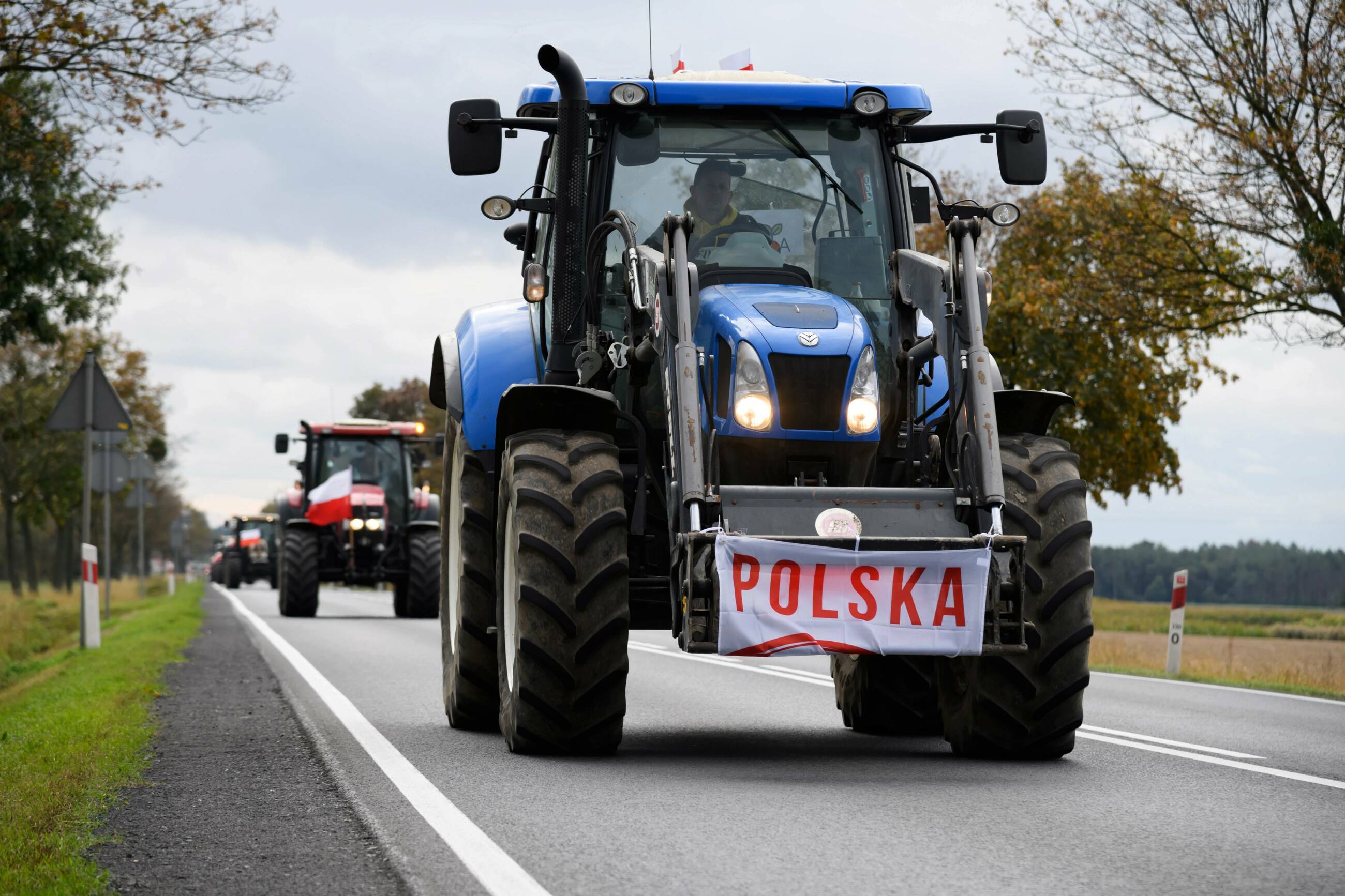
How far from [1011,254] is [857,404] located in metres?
28.1

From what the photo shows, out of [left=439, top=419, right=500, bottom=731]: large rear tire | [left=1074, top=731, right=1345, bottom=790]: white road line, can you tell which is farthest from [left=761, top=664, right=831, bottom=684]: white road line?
[left=439, top=419, right=500, bottom=731]: large rear tire

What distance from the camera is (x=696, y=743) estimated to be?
28.3 feet

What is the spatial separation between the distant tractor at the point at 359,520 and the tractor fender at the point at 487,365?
16.4 m

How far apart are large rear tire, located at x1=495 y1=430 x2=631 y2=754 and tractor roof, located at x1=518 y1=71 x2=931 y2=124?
1.99 meters

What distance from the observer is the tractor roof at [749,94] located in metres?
8.55

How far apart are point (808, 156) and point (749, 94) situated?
0.42 metres

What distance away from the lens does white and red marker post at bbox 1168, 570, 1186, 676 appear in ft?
51.0

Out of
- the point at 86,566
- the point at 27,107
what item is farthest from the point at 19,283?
the point at 86,566

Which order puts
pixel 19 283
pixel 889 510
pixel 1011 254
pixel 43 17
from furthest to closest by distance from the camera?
pixel 1011 254
pixel 19 283
pixel 43 17
pixel 889 510

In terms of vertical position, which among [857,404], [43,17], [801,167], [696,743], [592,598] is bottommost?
[696,743]

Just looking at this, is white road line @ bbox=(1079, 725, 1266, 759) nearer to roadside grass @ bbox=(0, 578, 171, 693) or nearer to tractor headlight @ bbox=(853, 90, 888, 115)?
tractor headlight @ bbox=(853, 90, 888, 115)

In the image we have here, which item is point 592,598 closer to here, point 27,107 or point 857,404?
point 857,404

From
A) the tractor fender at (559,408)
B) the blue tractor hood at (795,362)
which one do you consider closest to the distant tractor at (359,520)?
the tractor fender at (559,408)

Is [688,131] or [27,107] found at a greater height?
[27,107]
